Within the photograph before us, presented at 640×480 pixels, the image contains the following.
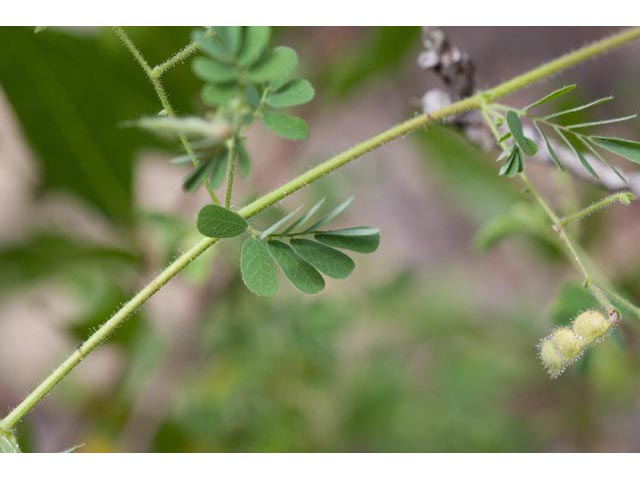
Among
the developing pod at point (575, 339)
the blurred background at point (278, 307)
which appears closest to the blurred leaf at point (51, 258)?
the blurred background at point (278, 307)

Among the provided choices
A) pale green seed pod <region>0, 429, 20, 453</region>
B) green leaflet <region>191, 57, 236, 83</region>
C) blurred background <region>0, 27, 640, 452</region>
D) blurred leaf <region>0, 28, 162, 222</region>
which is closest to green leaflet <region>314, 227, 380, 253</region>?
green leaflet <region>191, 57, 236, 83</region>

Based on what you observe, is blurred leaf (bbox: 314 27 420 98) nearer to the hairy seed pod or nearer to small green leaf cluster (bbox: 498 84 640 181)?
small green leaf cluster (bbox: 498 84 640 181)

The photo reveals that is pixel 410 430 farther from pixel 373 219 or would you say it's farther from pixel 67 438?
pixel 373 219

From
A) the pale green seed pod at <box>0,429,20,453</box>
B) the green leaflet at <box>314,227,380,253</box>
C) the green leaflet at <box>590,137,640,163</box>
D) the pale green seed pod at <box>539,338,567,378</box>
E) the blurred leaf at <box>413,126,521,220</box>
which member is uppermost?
the blurred leaf at <box>413,126,521,220</box>

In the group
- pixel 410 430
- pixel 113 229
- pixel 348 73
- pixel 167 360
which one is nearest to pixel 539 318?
pixel 410 430

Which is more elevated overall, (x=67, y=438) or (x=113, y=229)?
(x=113, y=229)

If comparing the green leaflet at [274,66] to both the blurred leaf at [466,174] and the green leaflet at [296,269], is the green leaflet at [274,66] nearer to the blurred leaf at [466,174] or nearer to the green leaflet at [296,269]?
the green leaflet at [296,269]
